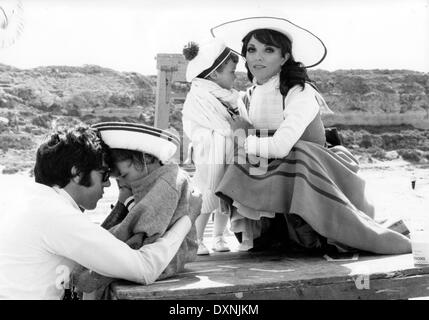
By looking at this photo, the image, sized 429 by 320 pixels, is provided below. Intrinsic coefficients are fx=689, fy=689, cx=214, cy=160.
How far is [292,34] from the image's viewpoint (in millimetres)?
3592

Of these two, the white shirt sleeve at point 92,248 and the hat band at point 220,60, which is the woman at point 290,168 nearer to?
the hat band at point 220,60

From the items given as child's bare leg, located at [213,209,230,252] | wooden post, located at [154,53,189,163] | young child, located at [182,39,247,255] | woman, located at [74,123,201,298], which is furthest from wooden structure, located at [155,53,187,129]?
woman, located at [74,123,201,298]

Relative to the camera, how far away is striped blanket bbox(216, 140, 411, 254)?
3.21 meters

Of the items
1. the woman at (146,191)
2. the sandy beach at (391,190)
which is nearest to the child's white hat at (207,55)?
the woman at (146,191)

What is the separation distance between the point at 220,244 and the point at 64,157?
1408 mm

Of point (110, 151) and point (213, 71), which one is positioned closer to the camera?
point (110, 151)

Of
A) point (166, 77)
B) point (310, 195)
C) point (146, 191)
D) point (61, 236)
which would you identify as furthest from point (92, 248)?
point (166, 77)

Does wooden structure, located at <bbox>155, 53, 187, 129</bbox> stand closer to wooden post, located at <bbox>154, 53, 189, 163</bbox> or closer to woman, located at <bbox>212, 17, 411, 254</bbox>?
wooden post, located at <bbox>154, 53, 189, 163</bbox>

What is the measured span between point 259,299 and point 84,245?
0.71m

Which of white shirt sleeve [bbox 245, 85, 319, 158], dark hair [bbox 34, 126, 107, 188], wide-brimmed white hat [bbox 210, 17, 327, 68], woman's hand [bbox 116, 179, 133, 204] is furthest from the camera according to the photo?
wide-brimmed white hat [bbox 210, 17, 327, 68]

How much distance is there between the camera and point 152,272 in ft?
8.71

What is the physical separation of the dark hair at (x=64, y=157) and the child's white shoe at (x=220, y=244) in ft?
4.13
